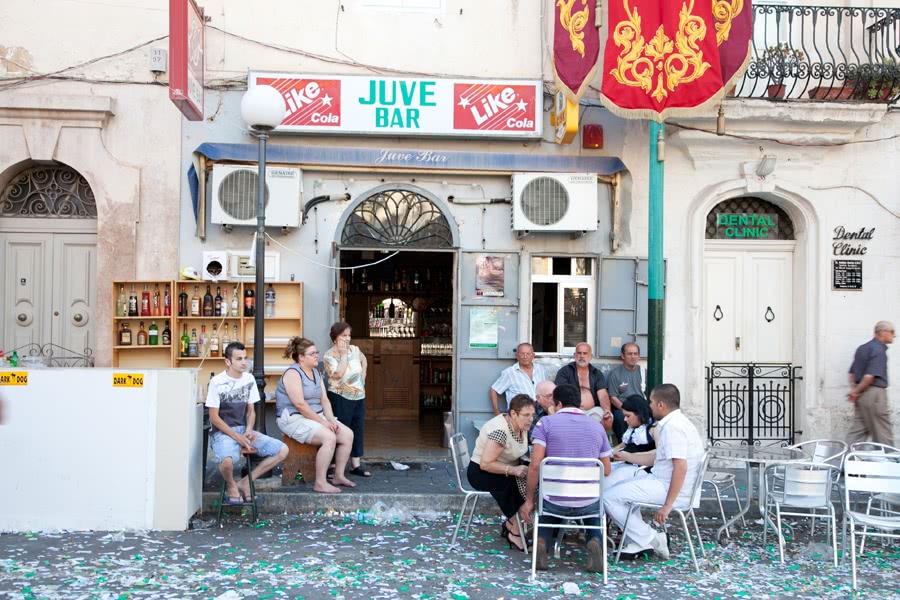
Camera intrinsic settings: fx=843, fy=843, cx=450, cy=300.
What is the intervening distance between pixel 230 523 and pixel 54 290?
4422mm

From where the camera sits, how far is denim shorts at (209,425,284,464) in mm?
7352

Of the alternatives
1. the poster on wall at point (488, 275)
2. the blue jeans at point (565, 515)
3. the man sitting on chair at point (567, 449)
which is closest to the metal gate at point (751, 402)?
the poster on wall at point (488, 275)

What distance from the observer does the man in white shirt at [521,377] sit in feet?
31.0

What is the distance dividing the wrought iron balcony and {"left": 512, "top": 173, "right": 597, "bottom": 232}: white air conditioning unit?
7.32 feet

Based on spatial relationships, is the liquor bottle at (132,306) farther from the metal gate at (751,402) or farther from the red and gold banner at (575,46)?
the metal gate at (751,402)

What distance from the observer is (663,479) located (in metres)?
6.32

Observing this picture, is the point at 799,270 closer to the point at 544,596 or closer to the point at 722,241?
the point at 722,241

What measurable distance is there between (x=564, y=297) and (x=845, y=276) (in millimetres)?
3501

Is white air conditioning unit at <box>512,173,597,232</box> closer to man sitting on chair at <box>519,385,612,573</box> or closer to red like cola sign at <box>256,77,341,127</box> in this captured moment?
red like cola sign at <box>256,77,341,127</box>

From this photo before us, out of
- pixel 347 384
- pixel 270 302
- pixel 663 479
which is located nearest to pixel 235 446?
pixel 347 384

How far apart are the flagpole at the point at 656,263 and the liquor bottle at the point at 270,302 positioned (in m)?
4.29

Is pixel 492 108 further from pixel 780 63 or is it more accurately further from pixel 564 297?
pixel 780 63

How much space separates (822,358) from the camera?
410 inches

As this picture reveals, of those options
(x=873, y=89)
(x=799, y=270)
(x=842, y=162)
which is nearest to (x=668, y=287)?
(x=799, y=270)
